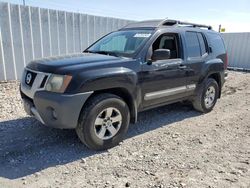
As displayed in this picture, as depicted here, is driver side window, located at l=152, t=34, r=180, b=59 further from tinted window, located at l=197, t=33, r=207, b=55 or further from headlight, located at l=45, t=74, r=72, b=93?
headlight, located at l=45, t=74, r=72, b=93

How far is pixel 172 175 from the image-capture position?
3.18 m

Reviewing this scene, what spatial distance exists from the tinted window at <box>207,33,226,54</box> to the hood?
2848 millimetres

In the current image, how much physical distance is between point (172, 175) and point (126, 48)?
2298 millimetres

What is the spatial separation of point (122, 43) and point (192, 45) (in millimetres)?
1584

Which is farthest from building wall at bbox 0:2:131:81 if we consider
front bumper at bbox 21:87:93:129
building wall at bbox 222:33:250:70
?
building wall at bbox 222:33:250:70

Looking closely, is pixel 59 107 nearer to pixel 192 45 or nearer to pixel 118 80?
pixel 118 80

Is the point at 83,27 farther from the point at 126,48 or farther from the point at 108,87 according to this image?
the point at 108,87

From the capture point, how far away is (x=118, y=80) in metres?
3.73

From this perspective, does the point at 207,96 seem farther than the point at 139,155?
Yes

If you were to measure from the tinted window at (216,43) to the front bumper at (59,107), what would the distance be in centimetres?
369

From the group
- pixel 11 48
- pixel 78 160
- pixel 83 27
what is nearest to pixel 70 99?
pixel 78 160

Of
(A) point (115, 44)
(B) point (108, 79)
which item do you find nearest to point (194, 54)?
(A) point (115, 44)

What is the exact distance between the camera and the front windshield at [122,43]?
428 centimetres

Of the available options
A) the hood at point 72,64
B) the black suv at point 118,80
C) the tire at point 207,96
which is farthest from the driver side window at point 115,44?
the tire at point 207,96
